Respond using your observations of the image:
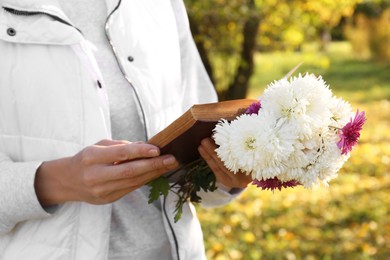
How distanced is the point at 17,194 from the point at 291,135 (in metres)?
0.68

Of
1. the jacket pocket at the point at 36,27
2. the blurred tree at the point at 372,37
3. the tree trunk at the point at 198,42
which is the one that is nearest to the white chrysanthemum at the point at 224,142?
the jacket pocket at the point at 36,27

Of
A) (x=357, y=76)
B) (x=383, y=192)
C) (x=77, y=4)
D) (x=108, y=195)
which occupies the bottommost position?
(x=357, y=76)

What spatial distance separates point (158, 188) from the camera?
1.79 metres

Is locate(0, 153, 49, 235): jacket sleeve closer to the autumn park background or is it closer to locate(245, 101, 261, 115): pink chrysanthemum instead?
locate(245, 101, 261, 115): pink chrysanthemum

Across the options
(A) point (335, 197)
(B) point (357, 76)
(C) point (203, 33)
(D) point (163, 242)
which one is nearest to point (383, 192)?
(A) point (335, 197)

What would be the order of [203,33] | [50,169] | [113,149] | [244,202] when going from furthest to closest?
[244,202] → [203,33] → [50,169] → [113,149]

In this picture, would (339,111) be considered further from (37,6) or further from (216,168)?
(37,6)

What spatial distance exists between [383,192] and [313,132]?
22.1 ft

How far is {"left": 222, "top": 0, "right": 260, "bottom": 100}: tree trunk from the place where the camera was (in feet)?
25.3

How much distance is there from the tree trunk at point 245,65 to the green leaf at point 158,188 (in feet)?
18.2

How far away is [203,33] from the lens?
7066mm

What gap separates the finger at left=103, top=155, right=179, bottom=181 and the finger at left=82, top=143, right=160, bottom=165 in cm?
2

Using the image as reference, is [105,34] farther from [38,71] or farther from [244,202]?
[244,202]

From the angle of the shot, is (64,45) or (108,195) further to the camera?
(64,45)
